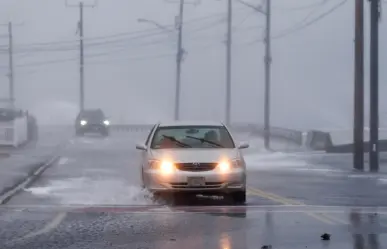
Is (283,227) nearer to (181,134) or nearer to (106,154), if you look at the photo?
(181,134)

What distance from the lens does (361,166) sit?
26.8 meters

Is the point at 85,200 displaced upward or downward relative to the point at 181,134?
downward

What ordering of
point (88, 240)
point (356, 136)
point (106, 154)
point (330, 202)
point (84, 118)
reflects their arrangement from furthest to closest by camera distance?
point (84, 118) → point (106, 154) → point (356, 136) → point (330, 202) → point (88, 240)

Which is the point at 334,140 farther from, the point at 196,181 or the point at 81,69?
the point at 81,69

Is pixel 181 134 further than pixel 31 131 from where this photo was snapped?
No

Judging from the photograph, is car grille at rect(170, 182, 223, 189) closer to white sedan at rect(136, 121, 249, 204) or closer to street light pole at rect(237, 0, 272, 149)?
white sedan at rect(136, 121, 249, 204)

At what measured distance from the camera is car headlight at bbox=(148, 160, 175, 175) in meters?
16.3

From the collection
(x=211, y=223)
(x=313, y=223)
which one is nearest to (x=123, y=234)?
(x=211, y=223)

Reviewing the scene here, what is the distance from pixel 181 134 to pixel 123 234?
5761 millimetres

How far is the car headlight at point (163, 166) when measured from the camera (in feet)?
53.6

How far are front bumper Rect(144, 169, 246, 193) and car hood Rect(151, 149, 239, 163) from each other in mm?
260

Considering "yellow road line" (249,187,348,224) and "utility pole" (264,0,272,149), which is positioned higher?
"utility pole" (264,0,272,149)

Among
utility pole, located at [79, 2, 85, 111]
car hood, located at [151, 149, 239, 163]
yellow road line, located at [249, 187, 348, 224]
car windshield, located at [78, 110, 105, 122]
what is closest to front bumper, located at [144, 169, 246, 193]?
car hood, located at [151, 149, 239, 163]

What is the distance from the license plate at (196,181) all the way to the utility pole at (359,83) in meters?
11.0
